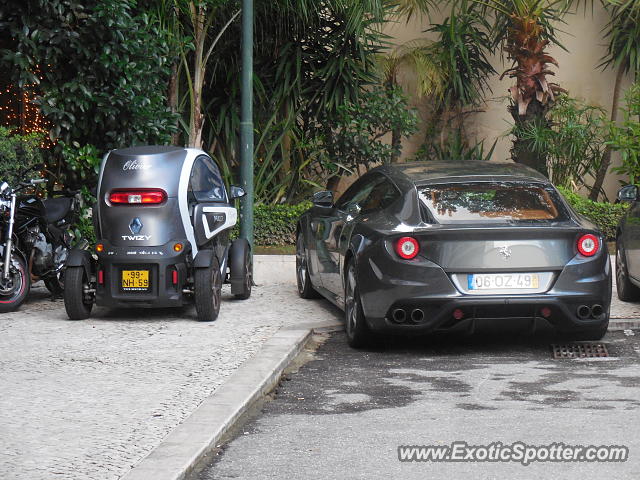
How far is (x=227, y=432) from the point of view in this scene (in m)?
6.52

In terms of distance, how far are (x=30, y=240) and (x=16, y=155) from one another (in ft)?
4.01

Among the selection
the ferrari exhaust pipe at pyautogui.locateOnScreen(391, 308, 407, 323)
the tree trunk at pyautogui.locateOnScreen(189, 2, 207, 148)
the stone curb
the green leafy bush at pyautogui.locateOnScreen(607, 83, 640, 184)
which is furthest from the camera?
the green leafy bush at pyautogui.locateOnScreen(607, 83, 640, 184)

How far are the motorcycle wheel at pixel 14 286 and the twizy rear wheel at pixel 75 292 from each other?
29.2 inches

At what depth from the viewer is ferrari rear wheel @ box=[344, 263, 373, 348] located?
9125 mm

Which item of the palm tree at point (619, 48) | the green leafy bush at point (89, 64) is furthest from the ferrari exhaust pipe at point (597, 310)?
the palm tree at point (619, 48)

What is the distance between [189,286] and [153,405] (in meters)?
3.49

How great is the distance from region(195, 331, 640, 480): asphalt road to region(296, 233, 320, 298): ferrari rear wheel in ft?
7.66

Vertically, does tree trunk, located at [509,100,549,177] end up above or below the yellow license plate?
above

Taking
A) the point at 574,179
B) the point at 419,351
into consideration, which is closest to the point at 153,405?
the point at 419,351

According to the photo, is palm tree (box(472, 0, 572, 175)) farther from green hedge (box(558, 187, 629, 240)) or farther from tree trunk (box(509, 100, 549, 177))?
green hedge (box(558, 187, 629, 240))

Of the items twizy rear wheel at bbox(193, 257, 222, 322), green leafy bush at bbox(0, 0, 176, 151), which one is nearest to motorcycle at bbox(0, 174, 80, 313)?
green leafy bush at bbox(0, 0, 176, 151)

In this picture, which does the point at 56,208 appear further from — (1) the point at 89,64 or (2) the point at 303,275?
(2) the point at 303,275

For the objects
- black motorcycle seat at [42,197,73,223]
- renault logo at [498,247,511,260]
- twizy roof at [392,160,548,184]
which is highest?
twizy roof at [392,160,548,184]

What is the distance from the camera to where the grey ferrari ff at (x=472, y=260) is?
8.61m
